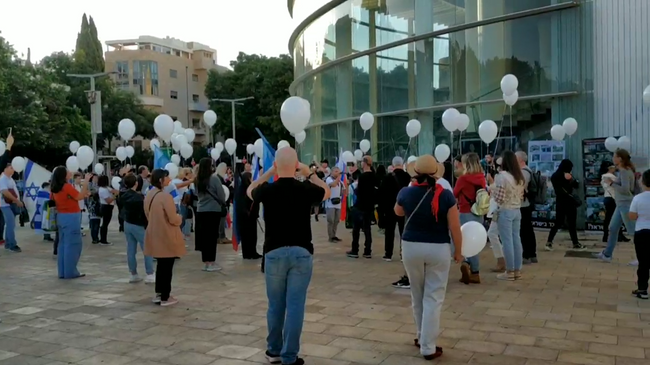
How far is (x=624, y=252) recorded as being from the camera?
10688 millimetres

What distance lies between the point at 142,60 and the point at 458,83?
187 ft

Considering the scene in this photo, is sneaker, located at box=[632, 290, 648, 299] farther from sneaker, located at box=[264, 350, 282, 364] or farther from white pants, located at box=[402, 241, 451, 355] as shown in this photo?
sneaker, located at box=[264, 350, 282, 364]

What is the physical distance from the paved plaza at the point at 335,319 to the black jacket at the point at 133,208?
0.94 metres

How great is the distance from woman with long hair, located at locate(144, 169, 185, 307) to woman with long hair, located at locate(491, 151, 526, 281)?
4318 millimetres

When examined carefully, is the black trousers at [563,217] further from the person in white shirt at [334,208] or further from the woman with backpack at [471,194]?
the person in white shirt at [334,208]

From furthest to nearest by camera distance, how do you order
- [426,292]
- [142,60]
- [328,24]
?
[142,60] → [328,24] → [426,292]

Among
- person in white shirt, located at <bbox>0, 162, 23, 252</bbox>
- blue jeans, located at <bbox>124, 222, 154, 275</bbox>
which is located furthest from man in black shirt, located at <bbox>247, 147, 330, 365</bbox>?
person in white shirt, located at <bbox>0, 162, 23, 252</bbox>

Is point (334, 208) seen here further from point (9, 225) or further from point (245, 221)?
point (9, 225)

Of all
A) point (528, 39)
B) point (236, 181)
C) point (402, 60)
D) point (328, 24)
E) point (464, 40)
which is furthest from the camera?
point (328, 24)

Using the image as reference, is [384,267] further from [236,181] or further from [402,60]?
[402,60]

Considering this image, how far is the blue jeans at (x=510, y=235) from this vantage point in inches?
313

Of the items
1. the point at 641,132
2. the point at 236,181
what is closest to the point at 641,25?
the point at 641,132

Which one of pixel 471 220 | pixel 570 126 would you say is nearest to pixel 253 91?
pixel 570 126

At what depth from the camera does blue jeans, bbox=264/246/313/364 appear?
4.54 metres
